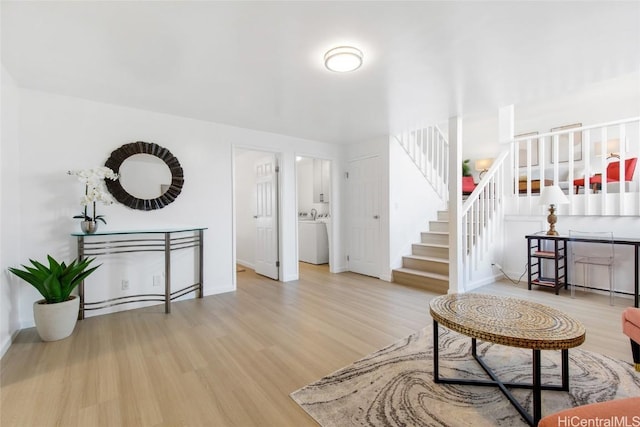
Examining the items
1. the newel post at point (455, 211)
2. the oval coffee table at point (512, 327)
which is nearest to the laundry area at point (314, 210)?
the newel post at point (455, 211)

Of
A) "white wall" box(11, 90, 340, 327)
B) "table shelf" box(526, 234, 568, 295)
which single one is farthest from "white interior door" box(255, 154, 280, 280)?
"table shelf" box(526, 234, 568, 295)

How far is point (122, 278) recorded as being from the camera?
124 inches

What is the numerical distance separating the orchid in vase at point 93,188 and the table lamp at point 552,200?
4989 mm

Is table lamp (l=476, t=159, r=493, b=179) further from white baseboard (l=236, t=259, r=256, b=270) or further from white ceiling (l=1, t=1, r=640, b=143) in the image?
white baseboard (l=236, t=259, r=256, b=270)

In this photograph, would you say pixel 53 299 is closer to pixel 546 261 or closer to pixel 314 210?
pixel 314 210

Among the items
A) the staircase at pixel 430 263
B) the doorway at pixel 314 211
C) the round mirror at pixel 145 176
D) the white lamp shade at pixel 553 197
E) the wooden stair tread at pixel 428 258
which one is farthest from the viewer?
the doorway at pixel 314 211

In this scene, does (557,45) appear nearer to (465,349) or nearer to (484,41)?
(484,41)

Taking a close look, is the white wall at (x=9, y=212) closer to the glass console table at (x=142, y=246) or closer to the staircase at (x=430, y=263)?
the glass console table at (x=142, y=246)

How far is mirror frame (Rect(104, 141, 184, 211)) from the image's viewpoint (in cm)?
309

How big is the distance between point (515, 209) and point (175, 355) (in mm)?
4777

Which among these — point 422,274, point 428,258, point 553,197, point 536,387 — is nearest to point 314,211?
point 428,258

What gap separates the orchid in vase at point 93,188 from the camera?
2.73m

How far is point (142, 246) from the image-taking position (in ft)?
10.7

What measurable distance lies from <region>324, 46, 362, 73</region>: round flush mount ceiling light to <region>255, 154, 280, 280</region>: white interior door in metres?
2.48
